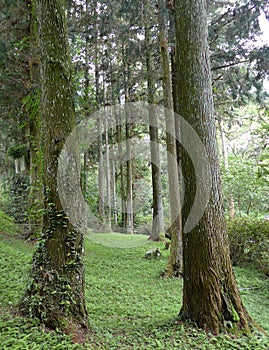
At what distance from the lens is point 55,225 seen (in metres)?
2.84

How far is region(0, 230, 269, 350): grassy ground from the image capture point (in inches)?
96.3

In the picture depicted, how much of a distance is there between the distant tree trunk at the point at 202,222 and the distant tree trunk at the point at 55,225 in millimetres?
1174

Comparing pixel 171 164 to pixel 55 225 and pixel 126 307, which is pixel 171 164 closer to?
pixel 126 307

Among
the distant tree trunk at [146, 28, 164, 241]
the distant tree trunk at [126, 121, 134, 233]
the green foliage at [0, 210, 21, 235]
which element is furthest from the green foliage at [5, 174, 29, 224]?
the distant tree trunk at [126, 121, 134, 233]

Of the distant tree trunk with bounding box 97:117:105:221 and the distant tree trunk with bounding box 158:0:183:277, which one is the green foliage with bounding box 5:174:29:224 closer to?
the distant tree trunk with bounding box 97:117:105:221

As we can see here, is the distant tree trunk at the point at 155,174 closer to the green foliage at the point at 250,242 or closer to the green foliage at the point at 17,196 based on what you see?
the green foliage at the point at 250,242

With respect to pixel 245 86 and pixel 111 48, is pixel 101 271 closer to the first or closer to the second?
pixel 245 86

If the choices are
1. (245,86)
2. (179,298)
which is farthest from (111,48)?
(179,298)

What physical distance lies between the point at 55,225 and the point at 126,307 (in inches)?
74.3

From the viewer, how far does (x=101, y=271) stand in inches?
240

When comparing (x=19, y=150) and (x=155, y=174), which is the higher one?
(x=19, y=150)

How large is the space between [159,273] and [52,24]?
4921mm

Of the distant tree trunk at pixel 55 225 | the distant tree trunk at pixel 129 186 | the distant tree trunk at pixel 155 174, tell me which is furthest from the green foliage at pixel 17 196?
the distant tree trunk at pixel 55 225

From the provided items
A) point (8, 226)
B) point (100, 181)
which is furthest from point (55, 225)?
point (100, 181)
